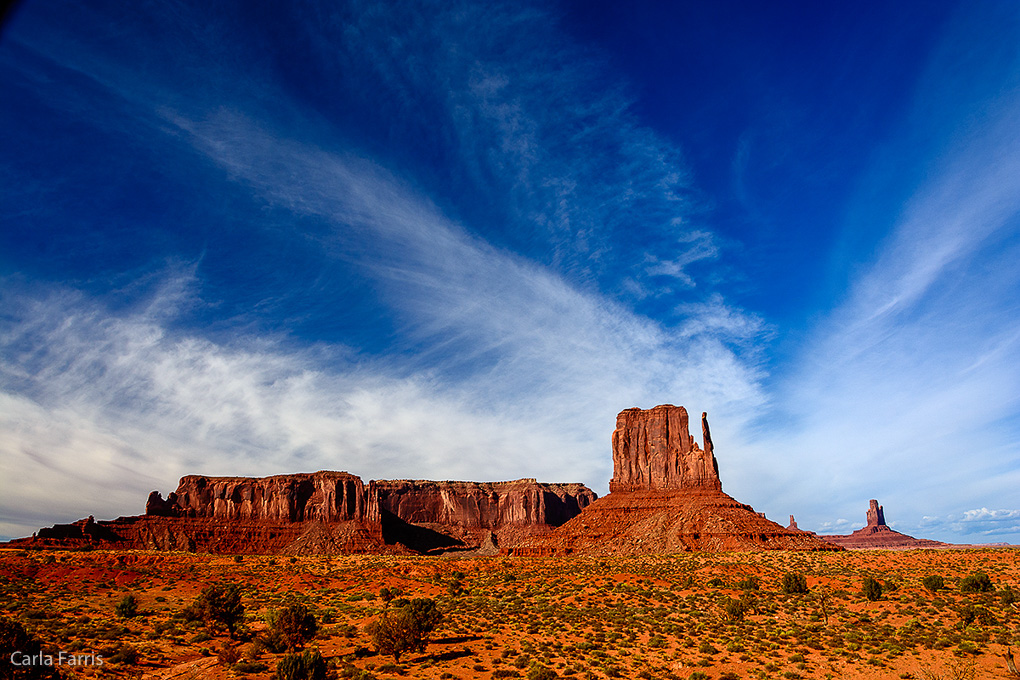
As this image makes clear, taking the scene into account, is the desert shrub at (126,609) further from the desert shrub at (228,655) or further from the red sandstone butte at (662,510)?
the red sandstone butte at (662,510)

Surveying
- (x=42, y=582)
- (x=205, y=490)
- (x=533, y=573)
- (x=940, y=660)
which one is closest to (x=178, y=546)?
(x=205, y=490)

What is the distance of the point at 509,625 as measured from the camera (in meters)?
35.2

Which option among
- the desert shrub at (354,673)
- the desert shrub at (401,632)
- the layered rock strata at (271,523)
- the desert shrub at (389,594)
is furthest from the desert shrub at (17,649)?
the layered rock strata at (271,523)

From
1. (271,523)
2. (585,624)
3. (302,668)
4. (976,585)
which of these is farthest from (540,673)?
(271,523)

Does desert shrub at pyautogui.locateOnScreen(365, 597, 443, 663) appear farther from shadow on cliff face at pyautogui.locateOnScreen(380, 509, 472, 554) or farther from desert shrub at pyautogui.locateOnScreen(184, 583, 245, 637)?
shadow on cliff face at pyautogui.locateOnScreen(380, 509, 472, 554)

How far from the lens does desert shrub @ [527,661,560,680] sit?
23.6 metres

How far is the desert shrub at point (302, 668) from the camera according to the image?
2202 cm

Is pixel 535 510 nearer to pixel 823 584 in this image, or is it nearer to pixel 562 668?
pixel 823 584

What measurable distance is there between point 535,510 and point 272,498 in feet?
294

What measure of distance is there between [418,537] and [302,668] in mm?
160868

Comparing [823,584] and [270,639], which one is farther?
[823,584]

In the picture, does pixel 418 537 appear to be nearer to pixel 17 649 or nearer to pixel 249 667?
pixel 249 667

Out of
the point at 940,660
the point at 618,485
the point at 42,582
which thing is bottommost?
the point at 940,660

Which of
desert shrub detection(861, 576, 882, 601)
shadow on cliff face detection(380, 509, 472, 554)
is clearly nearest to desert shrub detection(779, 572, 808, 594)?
desert shrub detection(861, 576, 882, 601)
